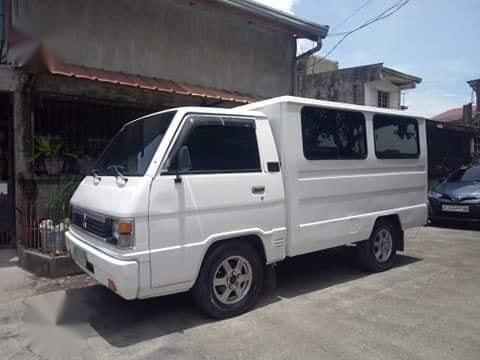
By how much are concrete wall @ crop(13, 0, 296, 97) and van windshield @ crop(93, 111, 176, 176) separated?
10.9 ft

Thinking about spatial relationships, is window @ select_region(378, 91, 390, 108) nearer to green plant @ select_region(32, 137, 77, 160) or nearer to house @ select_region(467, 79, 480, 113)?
green plant @ select_region(32, 137, 77, 160)

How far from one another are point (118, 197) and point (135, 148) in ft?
2.60

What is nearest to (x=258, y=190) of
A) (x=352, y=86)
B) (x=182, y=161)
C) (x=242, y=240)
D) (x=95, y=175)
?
(x=242, y=240)

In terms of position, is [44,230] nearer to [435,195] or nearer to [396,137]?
[396,137]

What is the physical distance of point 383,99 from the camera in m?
15.9

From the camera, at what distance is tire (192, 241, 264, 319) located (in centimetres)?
384

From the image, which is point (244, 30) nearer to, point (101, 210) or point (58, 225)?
point (58, 225)

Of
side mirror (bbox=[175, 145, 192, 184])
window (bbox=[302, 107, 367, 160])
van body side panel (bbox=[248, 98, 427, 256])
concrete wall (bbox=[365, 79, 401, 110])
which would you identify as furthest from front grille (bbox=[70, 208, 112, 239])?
concrete wall (bbox=[365, 79, 401, 110])

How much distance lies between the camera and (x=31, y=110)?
6.46 m

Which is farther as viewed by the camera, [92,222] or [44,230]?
[44,230]

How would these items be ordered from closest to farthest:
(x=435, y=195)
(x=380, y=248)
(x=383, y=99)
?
(x=380, y=248), (x=435, y=195), (x=383, y=99)

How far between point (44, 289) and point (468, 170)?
1043cm

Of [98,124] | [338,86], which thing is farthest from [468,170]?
[98,124]

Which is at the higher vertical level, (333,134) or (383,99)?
(383,99)
